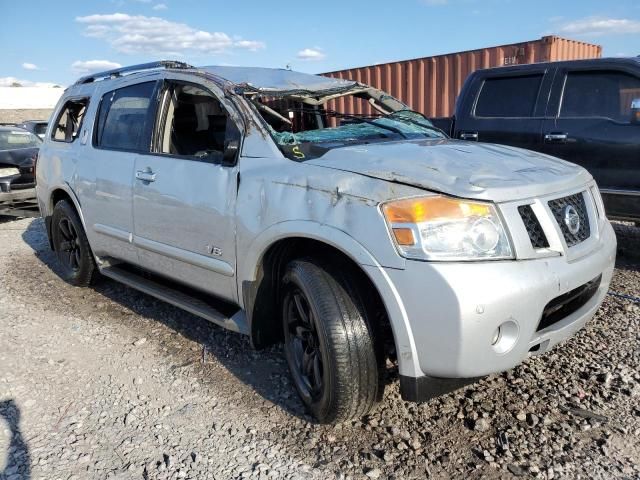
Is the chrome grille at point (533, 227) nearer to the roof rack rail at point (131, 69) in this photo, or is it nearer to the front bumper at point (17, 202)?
the roof rack rail at point (131, 69)

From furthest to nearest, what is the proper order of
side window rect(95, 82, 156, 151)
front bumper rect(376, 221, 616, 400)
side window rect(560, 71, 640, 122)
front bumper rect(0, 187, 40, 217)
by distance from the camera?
front bumper rect(0, 187, 40, 217) → side window rect(560, 71, 640, 122) → side window rect(95, 82, 156, 151) → front bumper rect(376, 221, 616, 400)

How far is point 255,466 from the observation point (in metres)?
2.53

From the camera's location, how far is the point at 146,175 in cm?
368

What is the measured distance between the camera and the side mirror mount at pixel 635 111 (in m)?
4.86

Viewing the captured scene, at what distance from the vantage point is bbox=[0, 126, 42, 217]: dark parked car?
8188 millimetres

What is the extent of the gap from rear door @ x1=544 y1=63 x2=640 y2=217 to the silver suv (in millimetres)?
1864

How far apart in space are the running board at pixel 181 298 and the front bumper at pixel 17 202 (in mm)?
4538

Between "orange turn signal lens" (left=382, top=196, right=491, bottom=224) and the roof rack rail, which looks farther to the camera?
the roof rack rail

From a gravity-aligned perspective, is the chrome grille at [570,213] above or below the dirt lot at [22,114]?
below

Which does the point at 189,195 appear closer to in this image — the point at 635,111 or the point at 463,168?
the point at 463,168

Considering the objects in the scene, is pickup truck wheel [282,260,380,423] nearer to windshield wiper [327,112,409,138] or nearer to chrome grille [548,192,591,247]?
chrome grille [548,192,591,247]

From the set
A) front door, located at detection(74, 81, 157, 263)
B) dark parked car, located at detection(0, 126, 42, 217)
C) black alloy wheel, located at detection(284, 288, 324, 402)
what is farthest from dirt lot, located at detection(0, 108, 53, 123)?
black alloy wheel, located at detection(284, 288, 324, 402)

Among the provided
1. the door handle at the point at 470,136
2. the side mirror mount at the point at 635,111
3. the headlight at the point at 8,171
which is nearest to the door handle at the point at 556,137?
the side mirror mount at the point at 635,111

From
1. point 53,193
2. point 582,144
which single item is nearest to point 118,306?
point 53,193
